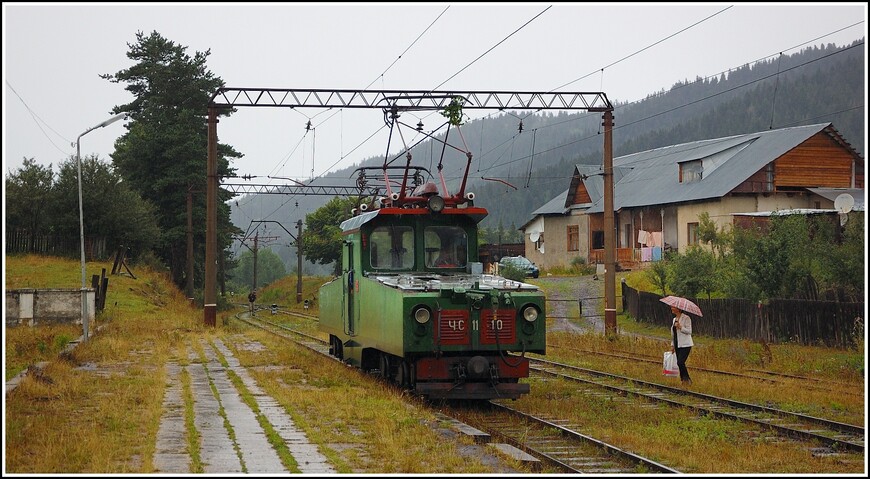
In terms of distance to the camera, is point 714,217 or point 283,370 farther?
point 714,217

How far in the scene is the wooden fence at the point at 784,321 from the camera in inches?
925

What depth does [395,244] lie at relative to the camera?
677 inches

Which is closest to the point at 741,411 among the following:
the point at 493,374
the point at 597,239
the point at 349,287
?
the point at 493,374

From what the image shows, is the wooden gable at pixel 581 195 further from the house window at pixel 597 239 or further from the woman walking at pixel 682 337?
the woman walking at pixel 682 337

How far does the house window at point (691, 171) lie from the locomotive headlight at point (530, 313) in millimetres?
40161

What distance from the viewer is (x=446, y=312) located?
14594mm

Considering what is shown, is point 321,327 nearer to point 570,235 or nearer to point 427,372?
point 427,372

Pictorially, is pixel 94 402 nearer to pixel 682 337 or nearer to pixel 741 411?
pixel 741 411

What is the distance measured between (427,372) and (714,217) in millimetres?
36441

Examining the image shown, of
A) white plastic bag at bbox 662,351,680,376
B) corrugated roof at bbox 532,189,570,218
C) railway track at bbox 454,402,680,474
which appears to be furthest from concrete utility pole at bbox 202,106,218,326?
corrugated roof at bbox 532,189,570,218

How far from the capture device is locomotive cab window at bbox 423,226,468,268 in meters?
17.2

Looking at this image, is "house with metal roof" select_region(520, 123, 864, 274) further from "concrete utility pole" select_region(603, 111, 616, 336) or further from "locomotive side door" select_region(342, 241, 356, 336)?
"locomotive side door" select_region(342, 241, 356, 336)

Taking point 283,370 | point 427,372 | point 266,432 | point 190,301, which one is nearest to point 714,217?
point 190,301

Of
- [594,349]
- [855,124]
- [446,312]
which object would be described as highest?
[855,124]
